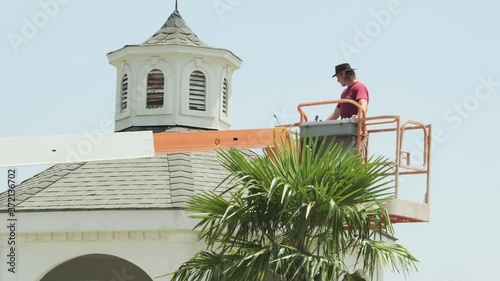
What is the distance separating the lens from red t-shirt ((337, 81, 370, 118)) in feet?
66.9

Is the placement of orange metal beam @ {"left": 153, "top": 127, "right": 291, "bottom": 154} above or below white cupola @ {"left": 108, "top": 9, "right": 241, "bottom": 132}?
below

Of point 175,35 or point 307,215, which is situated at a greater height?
point 175,35

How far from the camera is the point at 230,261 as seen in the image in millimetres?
19547

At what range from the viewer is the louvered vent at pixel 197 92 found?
96.6 ft

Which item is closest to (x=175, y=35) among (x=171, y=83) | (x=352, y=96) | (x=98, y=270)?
(x=171, y=83)

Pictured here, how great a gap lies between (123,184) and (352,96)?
22.2 feet

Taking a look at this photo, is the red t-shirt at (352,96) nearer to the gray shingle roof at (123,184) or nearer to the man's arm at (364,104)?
the man's arm at (364,104)

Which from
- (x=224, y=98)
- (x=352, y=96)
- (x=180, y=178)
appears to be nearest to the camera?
(x=352, y=96)

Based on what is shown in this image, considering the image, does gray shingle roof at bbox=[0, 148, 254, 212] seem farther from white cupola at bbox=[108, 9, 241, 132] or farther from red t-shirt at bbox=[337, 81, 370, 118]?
red t-shirt at bbox=[337, 81, 370, 118]

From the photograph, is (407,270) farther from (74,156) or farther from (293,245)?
(74,156)

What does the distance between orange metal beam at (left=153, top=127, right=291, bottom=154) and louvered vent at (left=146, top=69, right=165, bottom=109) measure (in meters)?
7.12

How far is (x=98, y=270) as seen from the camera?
1135 inches

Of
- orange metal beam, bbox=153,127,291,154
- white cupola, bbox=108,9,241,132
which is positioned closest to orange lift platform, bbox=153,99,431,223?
orange metal beam, bbox=153,127,291,154

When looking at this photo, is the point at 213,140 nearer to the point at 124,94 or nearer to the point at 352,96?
the point at 352,96
